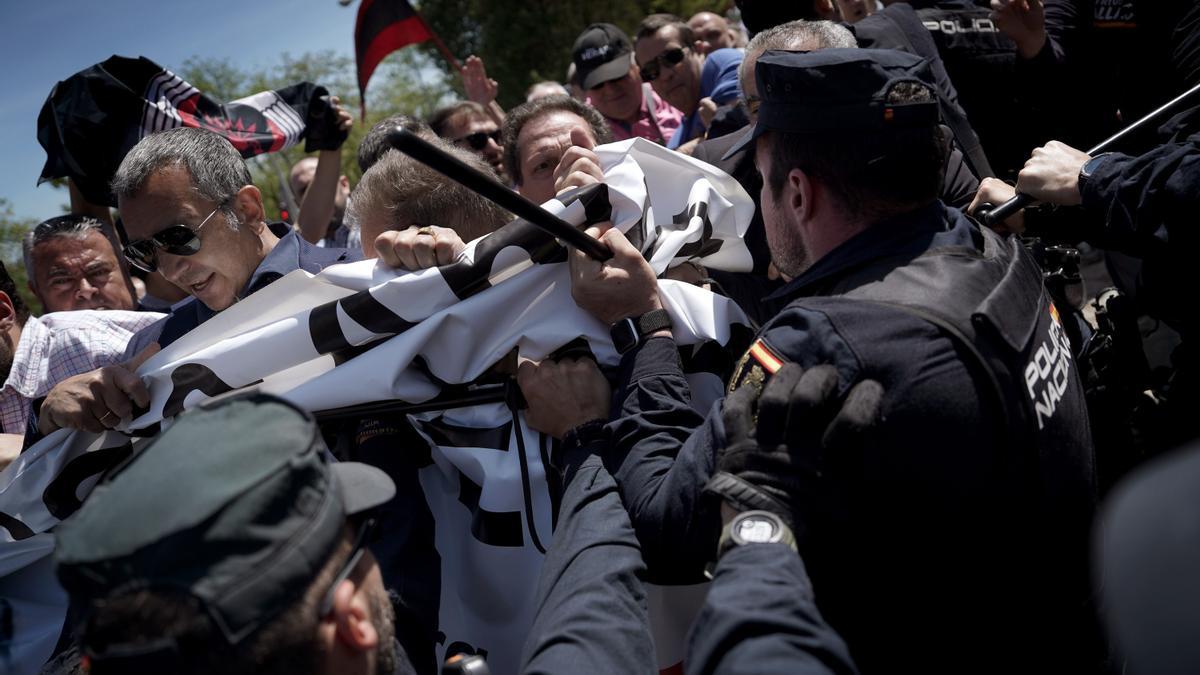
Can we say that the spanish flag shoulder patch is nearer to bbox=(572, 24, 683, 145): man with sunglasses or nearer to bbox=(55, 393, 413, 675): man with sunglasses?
bbox=(55, 393, 413, 675): man with sunglasses

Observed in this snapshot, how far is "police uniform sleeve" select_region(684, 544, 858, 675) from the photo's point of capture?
129cm

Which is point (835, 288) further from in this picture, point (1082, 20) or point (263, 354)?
point (1082, 20)

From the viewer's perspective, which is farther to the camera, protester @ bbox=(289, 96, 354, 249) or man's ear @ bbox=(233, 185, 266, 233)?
protester @ bbox=(289, 96, 354, 249)

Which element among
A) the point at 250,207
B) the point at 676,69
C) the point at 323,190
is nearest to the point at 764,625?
the point at 250,207

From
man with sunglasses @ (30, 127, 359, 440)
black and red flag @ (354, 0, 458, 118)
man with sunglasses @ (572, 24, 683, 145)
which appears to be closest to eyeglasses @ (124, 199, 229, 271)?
man with sunglasses @ (30, 127, 359, 440)

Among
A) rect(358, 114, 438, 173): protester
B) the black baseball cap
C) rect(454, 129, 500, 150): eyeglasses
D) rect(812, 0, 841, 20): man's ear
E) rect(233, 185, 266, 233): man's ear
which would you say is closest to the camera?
rect(233, 185, 266, 233): man's ear

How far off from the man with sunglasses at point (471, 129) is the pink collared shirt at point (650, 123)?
874 mm

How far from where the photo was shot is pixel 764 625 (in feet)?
4.33

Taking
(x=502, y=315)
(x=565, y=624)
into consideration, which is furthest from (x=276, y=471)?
(x=502, y=315)

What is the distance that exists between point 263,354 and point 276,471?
3.49 feet

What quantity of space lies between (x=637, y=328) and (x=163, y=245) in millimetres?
1602

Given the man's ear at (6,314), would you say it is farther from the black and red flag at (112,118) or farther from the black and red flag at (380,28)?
the black and red flag at (380,28)

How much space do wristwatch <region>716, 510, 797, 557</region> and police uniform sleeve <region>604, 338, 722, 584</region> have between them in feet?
0.52

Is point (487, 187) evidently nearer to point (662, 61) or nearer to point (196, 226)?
point (196, 226)
